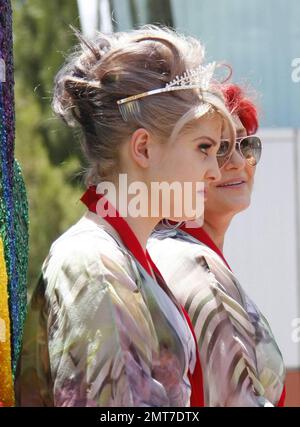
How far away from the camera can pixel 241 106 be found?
2.21 metres

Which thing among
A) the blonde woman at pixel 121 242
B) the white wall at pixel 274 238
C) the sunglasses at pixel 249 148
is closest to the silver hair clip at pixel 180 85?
the blonde woman at pixel 121 242

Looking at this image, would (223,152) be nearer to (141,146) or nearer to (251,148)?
(251,148)

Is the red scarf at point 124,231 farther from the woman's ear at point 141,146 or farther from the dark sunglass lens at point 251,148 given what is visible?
the dark sunglass lens at point 251,148

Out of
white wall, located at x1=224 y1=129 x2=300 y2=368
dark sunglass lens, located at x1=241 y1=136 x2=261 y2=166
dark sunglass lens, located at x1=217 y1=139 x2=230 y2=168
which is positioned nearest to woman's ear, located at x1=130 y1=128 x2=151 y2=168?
dark sunglass lens, located at x1=217 y1=139 x2=230 y2=168

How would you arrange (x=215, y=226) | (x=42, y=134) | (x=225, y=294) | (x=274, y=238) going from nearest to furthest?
(x=225, y=294)
(x=215, y=226)
(x=274, y=238)
(x=42, y=134)

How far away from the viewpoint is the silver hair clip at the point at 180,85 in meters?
1.70

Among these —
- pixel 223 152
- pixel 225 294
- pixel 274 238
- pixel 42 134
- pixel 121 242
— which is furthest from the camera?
pixel 42 134

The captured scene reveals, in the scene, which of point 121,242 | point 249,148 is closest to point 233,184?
point 249,148

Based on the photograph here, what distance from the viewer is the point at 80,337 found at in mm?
1474

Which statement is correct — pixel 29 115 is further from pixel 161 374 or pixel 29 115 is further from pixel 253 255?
pixel 161 374

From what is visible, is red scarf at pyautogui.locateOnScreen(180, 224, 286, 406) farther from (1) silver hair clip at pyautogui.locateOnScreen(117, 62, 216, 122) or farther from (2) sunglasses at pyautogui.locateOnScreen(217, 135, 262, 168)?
(1) silver hair clip at pyautogui.locateOnScreen(117, 62, 216, 122)

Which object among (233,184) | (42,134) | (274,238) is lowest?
(274,238)

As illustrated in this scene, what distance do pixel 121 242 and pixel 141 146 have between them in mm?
174

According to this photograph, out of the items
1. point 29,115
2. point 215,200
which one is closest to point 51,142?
point 29,115
